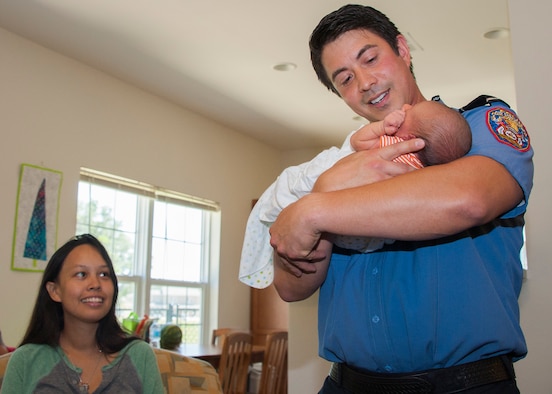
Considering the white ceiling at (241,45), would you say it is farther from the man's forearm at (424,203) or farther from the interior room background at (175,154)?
the man's forearm at (424,203)

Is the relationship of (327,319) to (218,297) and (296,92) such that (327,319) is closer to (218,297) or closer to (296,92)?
(296,92)

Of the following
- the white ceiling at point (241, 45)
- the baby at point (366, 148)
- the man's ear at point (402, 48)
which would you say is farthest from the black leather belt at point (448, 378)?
the white ceiling at point (241, 45)

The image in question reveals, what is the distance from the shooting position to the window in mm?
5363

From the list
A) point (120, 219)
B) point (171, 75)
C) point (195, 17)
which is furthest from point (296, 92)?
point (120, 219)

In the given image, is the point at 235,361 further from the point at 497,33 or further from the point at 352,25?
the point at 352,25

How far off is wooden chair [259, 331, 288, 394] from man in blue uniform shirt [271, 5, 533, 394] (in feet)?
12.9

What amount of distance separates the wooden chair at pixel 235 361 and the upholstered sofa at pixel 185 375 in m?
2.37

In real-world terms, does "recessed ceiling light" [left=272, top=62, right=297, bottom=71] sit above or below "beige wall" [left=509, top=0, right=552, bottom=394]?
above

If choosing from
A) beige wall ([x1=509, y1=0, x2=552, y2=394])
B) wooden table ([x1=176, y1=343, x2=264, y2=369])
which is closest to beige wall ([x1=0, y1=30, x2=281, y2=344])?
wooden table ([x1=176, y1=343, x2=264, y2=369])

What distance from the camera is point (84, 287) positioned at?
2213 millimetres

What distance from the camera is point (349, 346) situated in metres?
1.08

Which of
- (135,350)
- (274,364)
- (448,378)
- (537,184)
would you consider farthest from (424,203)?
(274,364)

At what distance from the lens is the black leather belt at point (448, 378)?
3.18 ft

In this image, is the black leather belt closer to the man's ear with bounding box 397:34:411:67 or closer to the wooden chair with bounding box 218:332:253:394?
the man's ear with bounding box 397:34:411:67
